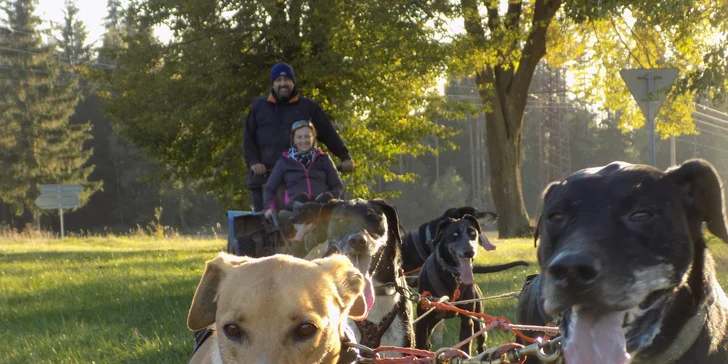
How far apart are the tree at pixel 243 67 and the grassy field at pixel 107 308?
25.2ft

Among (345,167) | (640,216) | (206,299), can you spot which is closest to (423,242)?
(345,167)

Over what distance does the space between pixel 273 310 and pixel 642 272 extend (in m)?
1.43

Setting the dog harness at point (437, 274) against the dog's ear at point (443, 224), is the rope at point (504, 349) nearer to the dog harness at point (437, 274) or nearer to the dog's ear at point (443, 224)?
Result: the dog harness at point (437, 274)

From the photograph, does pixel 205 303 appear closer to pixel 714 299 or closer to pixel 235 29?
pixel 714 299

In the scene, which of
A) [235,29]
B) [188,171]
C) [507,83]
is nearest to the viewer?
[235,29]

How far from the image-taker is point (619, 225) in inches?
116

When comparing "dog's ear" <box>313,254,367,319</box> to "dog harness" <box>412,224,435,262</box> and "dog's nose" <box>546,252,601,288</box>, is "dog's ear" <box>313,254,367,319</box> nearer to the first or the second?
"dog's nose" <box>546,252,601,288</box>

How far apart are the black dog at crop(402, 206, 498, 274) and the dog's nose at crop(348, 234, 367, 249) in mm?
2490

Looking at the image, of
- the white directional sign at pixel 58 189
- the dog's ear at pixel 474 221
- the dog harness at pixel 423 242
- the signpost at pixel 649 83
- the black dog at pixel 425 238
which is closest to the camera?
the dog's ear at pixel 474 221

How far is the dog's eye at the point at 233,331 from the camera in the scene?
3.37 meters

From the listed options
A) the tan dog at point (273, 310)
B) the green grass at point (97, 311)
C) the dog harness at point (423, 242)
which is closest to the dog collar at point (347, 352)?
the tan dog at point (273, 310)

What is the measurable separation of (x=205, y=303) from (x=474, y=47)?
19718 mm

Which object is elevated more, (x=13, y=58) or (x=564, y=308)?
(x=13, y=58)

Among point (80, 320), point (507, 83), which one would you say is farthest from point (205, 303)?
point (507, 83)
